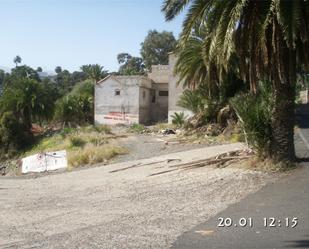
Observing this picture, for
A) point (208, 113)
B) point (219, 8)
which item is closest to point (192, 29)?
point (219, 8)

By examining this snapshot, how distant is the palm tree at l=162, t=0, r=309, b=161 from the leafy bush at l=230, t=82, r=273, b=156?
1.25 feet

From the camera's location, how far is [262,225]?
9.25 metres

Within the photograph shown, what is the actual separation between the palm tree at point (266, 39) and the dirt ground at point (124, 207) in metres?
1.99

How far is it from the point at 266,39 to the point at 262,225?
662 centimetres

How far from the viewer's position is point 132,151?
99.8ft

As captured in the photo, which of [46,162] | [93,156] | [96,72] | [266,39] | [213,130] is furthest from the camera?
[96,72]

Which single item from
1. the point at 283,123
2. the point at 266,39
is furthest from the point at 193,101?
the point at 266,39

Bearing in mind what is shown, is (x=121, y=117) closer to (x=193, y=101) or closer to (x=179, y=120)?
(x=179, y=120)

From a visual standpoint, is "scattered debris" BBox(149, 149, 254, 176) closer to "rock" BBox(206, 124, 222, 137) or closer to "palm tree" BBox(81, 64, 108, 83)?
"rock" BBox(206, 124, 222, 137)

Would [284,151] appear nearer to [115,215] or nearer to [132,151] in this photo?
[115,215]

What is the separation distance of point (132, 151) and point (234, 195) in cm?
1775

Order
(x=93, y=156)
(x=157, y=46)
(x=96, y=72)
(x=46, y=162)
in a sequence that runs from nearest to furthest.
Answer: (x=93, y=156), (x=46, y=162), (x=96, y=72), (x=157, y=46)

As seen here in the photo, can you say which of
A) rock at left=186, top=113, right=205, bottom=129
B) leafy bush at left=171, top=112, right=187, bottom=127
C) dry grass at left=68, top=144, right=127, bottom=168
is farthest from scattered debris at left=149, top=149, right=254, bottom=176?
leafy bush at left=171, top=112, right=187, bottom=127

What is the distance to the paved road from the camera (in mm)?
8148
